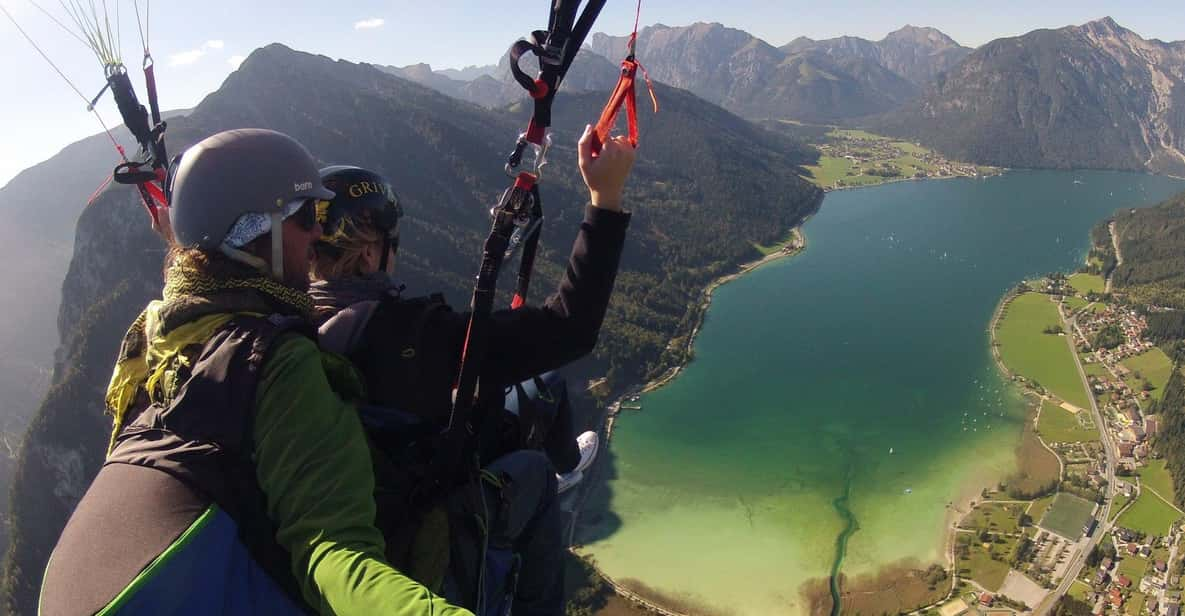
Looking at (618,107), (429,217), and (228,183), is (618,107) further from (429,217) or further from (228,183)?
(429,217)

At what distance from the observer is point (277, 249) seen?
1294 millimetres

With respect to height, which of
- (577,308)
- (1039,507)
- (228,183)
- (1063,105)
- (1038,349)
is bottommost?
(1039,507)

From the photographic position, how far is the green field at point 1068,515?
74.7 ft

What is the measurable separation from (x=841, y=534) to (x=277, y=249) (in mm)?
24545

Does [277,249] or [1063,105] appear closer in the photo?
[277,249]

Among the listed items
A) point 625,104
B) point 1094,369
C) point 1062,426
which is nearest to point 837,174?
point 1094,369

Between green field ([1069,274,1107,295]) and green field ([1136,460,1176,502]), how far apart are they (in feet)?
79.3

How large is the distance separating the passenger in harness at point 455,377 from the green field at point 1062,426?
1324 inches

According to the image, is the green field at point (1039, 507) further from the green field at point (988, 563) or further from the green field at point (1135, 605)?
the green field at point (1135, 605)

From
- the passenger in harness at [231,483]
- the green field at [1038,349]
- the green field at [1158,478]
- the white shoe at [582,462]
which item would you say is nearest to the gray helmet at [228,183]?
the passenger in harness at [231,483]

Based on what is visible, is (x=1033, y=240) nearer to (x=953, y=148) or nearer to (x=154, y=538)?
(x=953, y=148)

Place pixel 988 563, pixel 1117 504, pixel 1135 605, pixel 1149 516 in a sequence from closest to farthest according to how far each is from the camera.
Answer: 1. pixel 1135 605
2. pixel 988 563
3. pixel 1149 516
4. pixel 1117 504

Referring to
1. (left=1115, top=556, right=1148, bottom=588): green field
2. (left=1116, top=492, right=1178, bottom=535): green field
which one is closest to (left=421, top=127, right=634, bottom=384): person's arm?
(left=1115, top=556, right=1148, bottom=588): green field

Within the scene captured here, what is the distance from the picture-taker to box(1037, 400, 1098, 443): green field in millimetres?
28281
